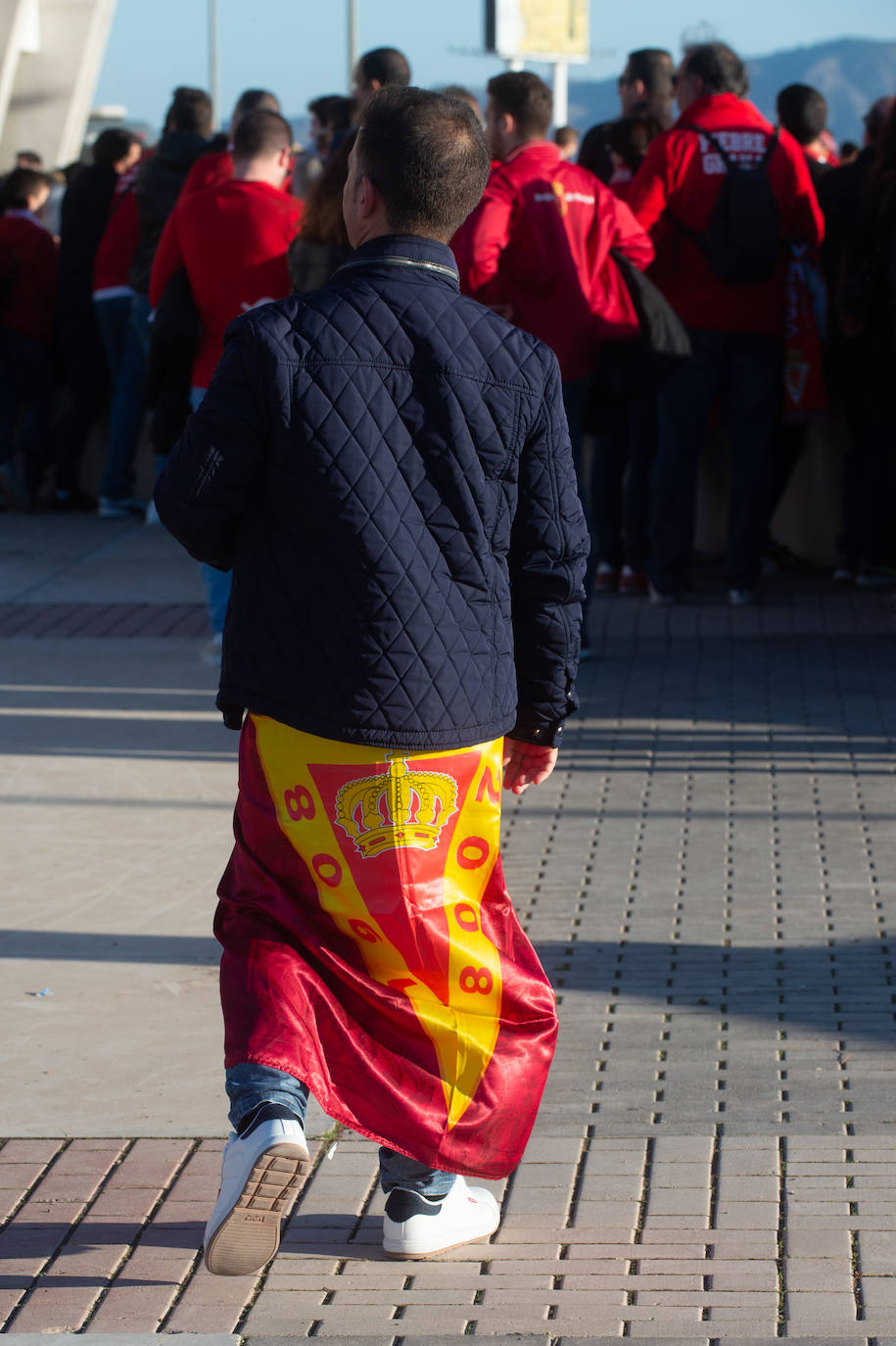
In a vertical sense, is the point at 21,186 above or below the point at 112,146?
below

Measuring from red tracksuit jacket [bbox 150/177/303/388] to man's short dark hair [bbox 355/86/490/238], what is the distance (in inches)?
159

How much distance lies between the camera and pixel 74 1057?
3.95 m

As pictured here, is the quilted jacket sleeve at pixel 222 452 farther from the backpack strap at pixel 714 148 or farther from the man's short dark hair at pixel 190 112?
the man's short dark hair at pixel 190 112

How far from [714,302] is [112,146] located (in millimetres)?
4597

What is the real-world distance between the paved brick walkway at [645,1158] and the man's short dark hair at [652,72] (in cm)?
464

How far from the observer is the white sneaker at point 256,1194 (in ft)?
8.55

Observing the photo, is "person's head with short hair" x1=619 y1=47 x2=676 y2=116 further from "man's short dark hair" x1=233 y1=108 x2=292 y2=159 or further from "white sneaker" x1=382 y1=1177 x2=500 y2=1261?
"white sneaker" x1=382 y1=1177 x2=500 y2=1261

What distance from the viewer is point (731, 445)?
8539 millimetres

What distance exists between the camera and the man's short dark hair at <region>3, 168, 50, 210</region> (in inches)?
457

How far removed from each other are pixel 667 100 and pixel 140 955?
6267mm

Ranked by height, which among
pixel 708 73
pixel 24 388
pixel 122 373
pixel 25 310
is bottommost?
pixel 24 388

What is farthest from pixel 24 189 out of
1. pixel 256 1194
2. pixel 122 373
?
pixel 256 1194

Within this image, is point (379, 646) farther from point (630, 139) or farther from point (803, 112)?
point (803, 112)

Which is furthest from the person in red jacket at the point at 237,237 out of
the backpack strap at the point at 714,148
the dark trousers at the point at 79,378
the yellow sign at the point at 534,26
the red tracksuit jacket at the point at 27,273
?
the yellow sign at the point at 534,26
